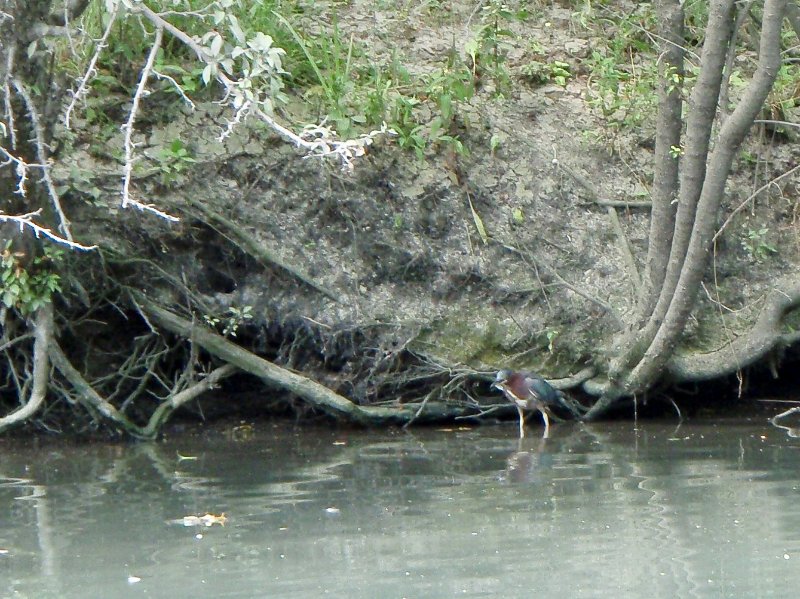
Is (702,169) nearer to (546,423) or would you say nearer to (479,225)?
(479,225)

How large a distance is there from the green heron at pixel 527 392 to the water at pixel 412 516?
26 centimetres

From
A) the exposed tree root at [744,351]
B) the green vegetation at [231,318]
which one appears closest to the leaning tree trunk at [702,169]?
the exposed tree root at [744,351]

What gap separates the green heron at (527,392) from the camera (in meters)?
8.77

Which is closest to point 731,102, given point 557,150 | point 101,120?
point 557,150

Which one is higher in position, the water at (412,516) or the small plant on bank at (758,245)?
the small plant on bank at (758,245)

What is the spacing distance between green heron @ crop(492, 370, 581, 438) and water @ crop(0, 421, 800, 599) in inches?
10.3

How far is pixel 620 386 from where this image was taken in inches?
345

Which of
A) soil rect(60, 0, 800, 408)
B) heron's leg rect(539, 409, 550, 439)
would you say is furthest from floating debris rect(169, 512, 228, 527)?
heron's leg rect(539, 409, 550, 439)

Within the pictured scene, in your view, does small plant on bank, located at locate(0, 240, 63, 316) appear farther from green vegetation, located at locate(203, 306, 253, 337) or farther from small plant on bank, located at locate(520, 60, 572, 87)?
small plant on bank, located at locate(520, 60, 572, 87)

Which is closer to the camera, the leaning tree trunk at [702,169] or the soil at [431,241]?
the leaning tree trunk at [702,169]

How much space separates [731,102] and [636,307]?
224 cm

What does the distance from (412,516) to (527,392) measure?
292 cm

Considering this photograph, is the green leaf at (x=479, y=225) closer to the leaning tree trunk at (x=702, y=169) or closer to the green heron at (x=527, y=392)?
the green heron at (x=527, y=392)

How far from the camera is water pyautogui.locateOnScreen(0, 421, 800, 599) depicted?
4.79m
